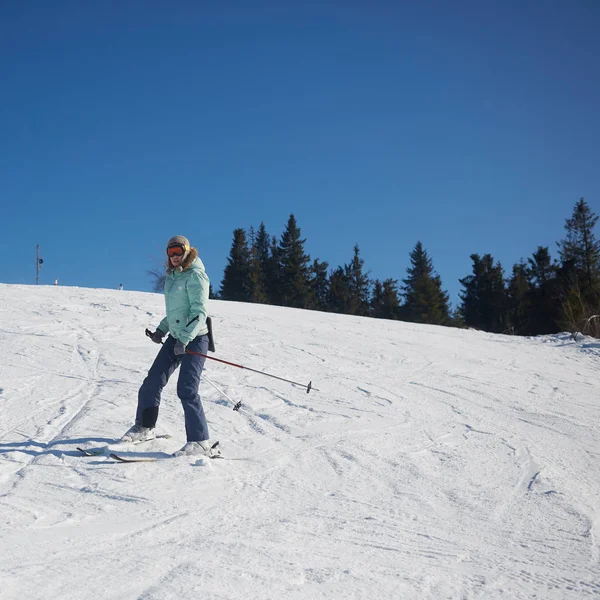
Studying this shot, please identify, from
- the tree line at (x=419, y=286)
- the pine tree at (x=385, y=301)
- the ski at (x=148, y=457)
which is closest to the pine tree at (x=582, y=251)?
the tree line at (x=419, y=286)

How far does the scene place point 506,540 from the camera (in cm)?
338

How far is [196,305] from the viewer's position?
4754mm

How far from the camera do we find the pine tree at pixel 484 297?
Result: 43656 millimetres

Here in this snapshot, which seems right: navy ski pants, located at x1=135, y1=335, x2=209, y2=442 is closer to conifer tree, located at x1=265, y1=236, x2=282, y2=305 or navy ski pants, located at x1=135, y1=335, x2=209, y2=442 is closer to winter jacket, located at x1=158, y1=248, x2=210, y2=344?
winter jacket, located at x1=158, y1=248, x2=210, y2=344

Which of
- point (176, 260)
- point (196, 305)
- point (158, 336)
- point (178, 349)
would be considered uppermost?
point (176, 260)

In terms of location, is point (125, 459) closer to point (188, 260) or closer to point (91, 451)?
point (91, 451)

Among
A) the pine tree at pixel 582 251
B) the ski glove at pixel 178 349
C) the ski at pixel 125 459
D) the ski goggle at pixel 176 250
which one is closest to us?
the ski at pixel 125 459

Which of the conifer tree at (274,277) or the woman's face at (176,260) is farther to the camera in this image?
the conifer tree at (274,277)

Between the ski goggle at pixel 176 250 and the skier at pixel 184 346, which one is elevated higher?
the ski goggle at pixel 176 250

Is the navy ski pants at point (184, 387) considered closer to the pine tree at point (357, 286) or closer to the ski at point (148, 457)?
the ski at point (148, 457)

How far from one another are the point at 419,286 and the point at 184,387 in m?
44.5

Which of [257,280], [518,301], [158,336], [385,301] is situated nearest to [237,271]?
[257,280]

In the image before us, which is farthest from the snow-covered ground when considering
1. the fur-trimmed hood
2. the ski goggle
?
the ski goggle

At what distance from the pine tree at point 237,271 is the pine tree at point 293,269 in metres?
3.42
